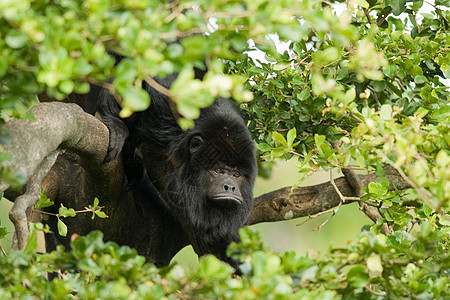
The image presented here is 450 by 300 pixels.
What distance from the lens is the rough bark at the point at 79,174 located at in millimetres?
1942

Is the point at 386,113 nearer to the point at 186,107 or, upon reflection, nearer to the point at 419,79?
the point at 186,107

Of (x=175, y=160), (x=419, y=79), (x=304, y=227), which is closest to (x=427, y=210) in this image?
(x=419, y=79)

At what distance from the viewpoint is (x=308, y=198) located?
3941 millimetres

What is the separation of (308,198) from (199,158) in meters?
0.80

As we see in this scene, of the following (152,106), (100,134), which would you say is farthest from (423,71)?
(100,134)

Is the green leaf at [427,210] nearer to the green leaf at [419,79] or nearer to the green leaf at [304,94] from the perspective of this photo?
the green leaf at [419,79]

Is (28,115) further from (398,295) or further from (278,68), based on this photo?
(278,68)

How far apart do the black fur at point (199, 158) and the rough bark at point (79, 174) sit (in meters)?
0.24

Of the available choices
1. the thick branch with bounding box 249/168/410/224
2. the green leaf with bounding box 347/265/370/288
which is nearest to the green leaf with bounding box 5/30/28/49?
the green leaf with bounding box 347/265/370/288

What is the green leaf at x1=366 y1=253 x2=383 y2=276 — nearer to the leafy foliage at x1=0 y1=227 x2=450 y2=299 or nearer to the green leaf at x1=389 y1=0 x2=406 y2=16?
the leafy foliage at x1=0 y1=227 x2=450 y2=299

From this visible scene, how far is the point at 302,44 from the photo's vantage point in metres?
3.42

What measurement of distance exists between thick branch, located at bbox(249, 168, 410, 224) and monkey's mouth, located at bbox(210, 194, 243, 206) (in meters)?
0.60

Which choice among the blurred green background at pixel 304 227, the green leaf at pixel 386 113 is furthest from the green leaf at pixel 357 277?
the blurred green background at pixel 304 227

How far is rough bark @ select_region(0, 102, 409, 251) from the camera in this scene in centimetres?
194
